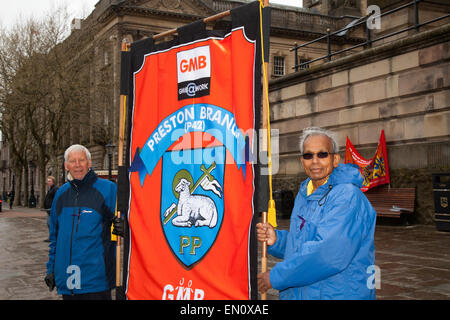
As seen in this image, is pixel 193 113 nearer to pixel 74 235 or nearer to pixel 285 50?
pixel 74 235

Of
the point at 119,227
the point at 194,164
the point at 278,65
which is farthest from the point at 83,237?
the point at 278,65

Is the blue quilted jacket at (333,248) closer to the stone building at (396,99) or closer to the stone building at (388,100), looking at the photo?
the stone building at (396,99)

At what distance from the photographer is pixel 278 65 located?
48000mm

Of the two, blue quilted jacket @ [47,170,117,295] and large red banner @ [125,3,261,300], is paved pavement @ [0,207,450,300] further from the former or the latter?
large red banner @ [125,3,261,300]

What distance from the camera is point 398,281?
661 cm

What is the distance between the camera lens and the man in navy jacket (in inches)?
157

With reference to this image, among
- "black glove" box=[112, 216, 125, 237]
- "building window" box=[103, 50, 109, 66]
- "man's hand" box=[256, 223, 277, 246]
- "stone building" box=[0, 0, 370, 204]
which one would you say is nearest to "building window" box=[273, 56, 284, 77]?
"stone building" box=[0, 0, 370, 204]

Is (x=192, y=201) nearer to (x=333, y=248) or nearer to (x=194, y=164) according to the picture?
(x=194, y=164)

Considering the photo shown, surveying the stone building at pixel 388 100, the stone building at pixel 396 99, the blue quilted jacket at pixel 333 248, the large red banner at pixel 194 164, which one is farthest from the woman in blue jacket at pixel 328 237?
the stone building at pixel 388 100

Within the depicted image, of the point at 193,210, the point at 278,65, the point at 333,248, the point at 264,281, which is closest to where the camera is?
the point at 333,248

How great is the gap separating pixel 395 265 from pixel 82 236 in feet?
17.8

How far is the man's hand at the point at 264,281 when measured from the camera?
2.87 metres

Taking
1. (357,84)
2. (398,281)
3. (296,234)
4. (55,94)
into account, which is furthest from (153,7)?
(296,234)

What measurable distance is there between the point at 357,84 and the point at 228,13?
12771 millimetres
